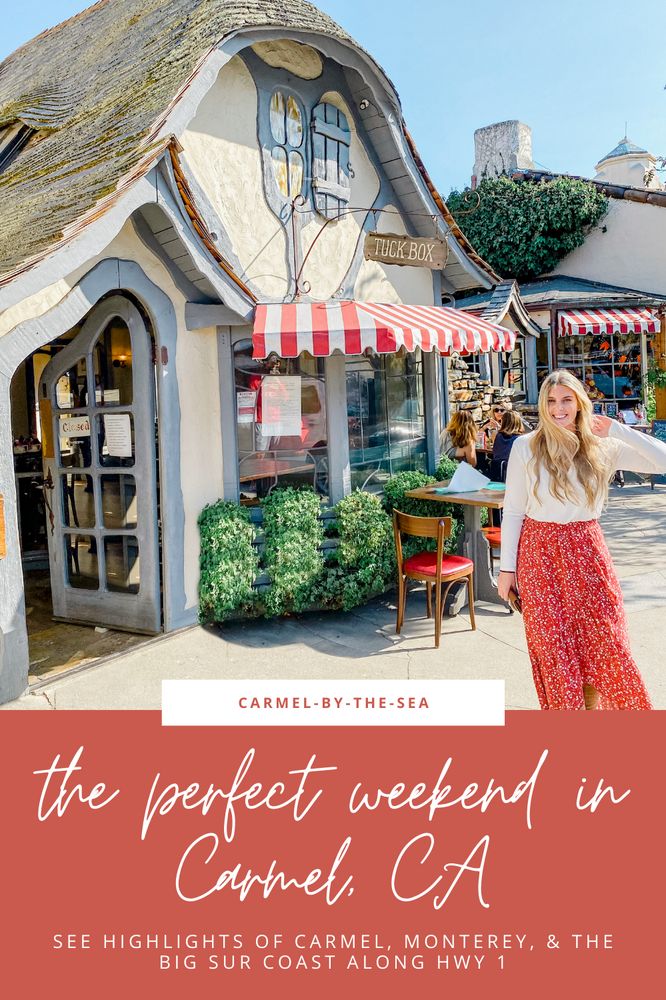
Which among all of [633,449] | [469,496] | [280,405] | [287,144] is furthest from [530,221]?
[633,449]

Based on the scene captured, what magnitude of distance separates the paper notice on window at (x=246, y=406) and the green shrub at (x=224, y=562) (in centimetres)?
84

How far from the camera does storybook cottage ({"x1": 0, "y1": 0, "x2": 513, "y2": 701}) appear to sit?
18.7 feet

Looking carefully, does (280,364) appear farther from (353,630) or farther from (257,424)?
(353,630)

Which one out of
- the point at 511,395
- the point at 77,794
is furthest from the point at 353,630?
the point at 511,395

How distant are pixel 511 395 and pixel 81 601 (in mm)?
10501

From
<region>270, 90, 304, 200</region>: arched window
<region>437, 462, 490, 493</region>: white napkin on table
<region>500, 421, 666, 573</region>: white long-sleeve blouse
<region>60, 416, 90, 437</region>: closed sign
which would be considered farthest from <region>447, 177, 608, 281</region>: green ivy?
<region>500, 421, 666, 573</region>: white long-sleeve blouse

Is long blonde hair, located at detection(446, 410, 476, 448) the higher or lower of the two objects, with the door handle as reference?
higher

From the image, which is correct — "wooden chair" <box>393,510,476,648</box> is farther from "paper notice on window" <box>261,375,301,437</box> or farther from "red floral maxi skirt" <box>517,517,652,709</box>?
"red floral maxi skirt" <box>517,517,652,709</box>

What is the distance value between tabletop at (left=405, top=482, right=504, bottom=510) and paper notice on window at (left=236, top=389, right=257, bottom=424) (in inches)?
69.4

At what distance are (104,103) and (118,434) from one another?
393cm

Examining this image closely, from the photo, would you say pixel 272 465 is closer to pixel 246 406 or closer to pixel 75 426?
pixel 246 406

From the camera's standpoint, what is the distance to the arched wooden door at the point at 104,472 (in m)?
6.23

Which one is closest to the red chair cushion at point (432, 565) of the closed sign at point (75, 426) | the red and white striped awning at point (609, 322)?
the closed sign at point (75, 426)

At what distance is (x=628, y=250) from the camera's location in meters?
19.6
